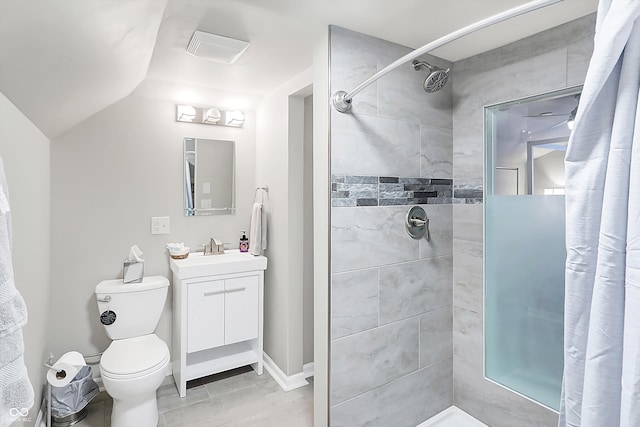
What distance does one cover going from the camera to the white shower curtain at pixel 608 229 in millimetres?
695

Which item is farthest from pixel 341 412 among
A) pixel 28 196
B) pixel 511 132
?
pixel 28 196

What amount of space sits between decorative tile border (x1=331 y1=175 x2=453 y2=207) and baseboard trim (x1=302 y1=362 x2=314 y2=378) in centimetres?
159

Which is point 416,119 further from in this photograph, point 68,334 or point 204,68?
point 68,334

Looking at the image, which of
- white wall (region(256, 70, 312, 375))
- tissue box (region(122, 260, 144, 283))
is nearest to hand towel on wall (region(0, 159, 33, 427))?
tissue box (region(122, 260, 144, 283))

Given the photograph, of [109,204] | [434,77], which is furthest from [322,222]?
[109,204]

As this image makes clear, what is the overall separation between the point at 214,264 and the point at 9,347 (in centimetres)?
176

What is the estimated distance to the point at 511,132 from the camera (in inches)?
79.1

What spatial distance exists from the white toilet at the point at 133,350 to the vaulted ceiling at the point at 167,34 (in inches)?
46.1

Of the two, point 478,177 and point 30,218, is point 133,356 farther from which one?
point 478,177

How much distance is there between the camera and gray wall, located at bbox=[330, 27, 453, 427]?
1819 millimetres

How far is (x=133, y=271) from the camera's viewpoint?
2.50m

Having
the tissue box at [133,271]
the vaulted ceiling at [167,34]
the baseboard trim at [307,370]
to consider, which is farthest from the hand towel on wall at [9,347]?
the baseboard trim at [307,370]

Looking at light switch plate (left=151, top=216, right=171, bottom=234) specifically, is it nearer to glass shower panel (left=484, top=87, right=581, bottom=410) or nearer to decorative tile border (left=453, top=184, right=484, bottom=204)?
decorative tile border (left=453, top=184, right=484, bottom=204)

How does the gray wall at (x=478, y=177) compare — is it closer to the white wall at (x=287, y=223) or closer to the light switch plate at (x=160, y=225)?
the white wall at (x=287, y=223)
